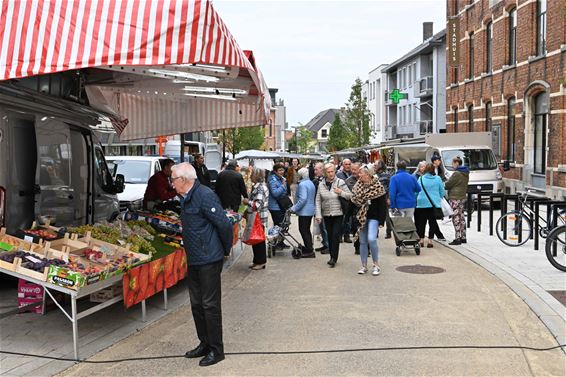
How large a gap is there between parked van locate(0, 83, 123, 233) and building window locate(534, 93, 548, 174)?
60.9 ft

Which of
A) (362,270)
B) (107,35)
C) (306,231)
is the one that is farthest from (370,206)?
(107,35)

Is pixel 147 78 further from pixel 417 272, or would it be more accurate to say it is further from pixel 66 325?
pixel 417 272

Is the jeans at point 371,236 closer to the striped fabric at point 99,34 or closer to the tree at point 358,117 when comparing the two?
the striped fabric at point 99,34

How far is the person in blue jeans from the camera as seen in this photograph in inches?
357

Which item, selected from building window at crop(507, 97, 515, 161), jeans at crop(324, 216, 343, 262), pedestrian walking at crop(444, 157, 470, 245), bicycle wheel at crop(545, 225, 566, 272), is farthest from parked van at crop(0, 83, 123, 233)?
building window at crop(507, 97, 515, 161)

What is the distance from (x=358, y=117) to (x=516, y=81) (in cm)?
3055

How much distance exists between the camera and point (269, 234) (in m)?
11.4

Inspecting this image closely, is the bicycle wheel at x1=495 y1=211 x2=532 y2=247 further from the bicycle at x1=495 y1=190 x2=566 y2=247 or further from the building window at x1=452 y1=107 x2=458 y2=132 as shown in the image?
the building window at x1=452 y1=107 x2=458 y2=132

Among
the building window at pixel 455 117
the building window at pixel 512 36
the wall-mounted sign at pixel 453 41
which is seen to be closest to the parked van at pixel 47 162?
the building window at pixel 512 36

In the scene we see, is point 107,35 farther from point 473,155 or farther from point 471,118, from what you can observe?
point 471,118

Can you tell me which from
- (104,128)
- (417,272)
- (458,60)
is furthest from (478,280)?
(458,60)

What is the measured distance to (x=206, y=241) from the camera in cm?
532

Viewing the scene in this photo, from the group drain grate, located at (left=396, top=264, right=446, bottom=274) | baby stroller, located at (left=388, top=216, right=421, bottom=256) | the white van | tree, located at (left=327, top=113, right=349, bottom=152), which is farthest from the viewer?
tree, located at (left=327, top=113, right=349, bottom=152)

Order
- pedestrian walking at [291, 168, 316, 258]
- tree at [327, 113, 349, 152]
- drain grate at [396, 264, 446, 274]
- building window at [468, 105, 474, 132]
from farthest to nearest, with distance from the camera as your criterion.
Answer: tree at [327, 113, 349, 152], building window at [468, 105, 474, 132], pedestrian walking at [291, 168, 316, 258], drain grate at [396, 264, 446, 274]
